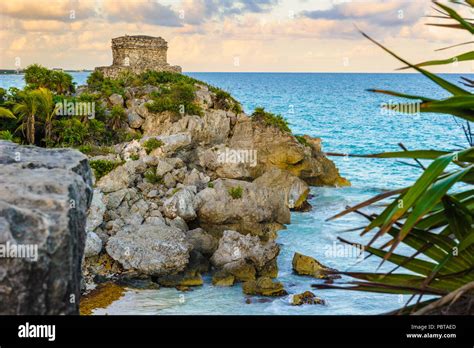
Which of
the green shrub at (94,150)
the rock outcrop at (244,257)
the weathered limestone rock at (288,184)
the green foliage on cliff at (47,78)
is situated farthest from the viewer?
the green foliage on cliff at (47,78)

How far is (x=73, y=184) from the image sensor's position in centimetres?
306

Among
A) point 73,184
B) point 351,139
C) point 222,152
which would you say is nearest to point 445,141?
point 351,139

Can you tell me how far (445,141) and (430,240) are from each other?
69.7 meters

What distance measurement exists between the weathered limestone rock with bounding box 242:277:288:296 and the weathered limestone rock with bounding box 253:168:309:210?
1114 centimetres

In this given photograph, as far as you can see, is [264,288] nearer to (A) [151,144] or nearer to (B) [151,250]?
(B) [151,250]

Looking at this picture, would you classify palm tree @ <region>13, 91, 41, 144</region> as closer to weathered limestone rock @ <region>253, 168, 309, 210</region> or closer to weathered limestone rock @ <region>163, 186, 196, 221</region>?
weathered limestone rock @ <region>163, 186, 196, 221</region>

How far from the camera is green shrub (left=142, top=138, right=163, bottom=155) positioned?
89.4 feet

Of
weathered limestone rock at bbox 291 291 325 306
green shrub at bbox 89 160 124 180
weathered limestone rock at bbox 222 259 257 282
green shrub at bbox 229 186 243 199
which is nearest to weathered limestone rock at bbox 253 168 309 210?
green shrub at bbox 229 186 243 199

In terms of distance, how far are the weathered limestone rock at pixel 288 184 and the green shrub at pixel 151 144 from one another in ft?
16.6

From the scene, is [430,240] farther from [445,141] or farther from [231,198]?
[445,141]

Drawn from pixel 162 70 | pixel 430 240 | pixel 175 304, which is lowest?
pixel 175 304

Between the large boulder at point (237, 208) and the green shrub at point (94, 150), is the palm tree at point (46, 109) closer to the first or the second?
the green shrub at point (94, 150)

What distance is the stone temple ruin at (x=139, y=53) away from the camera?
1807 inches

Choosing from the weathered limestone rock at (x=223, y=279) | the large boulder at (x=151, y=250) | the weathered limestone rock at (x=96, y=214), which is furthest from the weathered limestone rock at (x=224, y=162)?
the weathered limestone rock at (x=223, y=279)
